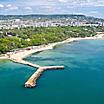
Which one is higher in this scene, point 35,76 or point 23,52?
point 35,76

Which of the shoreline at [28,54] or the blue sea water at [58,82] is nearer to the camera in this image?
the blue sea water at [58,82]

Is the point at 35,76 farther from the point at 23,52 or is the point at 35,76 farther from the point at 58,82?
the point at 23,52

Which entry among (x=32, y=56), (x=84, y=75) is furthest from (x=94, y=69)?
(x=32, y=56)

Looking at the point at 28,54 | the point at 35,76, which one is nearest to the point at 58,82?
the point at 35,76

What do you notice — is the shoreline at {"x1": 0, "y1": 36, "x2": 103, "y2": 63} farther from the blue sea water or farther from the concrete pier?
the concrete pier

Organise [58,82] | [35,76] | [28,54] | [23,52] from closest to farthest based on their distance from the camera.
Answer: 1. [58,82]
2. [35,76]
3. [28,54]
4. [23,52]

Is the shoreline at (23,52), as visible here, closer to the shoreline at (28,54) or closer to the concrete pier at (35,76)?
the shoreline at (28,54)

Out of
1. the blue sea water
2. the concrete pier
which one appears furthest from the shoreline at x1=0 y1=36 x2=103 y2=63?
the concrete pier

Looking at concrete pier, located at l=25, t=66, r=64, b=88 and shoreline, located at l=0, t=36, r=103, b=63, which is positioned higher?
concrete pier, located at l=25, t=66, r=64, b=88

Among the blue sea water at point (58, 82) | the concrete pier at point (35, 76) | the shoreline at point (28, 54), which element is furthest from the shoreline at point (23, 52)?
the concrete pier at point (35, 76)
